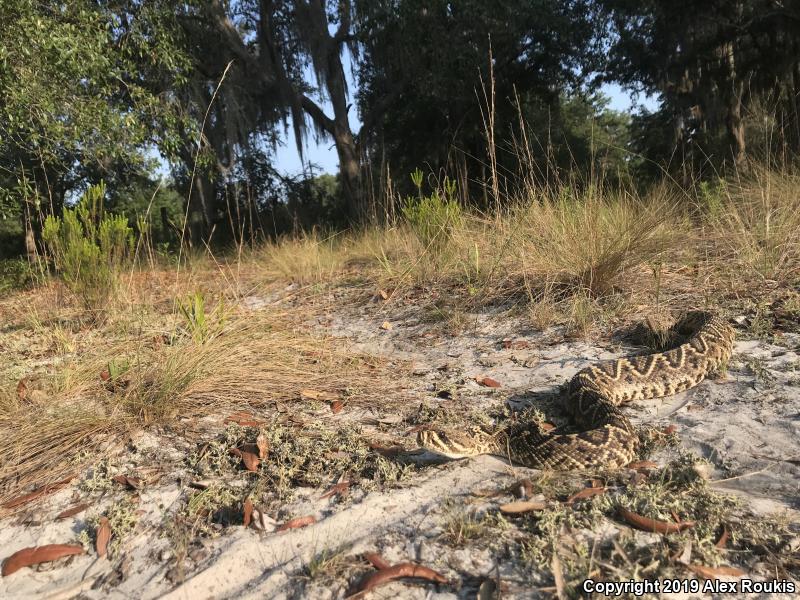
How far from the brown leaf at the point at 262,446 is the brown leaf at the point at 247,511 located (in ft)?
1.29

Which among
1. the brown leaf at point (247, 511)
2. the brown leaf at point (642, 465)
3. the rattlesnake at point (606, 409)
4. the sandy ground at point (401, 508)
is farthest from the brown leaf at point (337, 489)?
the brown leaf at point (642, 465)

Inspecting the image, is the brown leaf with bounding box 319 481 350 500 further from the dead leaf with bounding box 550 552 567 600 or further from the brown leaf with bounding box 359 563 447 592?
the dead leaf with bounding box 550 552 567 600

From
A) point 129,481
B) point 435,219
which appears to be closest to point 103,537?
point 129,481

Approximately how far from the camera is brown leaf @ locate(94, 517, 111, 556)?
2.13m

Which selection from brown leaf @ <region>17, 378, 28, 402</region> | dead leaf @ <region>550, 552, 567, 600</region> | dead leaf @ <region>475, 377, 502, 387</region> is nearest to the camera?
dead leaf @ <region>550, 552, 567, 600</region>

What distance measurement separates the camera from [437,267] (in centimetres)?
623

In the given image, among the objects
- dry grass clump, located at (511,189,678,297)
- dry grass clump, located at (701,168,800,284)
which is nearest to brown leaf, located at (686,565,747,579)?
dry grass clump, located at (511,189,678,297)

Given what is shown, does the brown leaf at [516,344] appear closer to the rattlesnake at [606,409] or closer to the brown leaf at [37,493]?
the rattlesnake at [606,409]

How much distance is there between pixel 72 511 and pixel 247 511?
0.81 m

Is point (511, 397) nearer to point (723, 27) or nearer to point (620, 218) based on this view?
point (620, 218)

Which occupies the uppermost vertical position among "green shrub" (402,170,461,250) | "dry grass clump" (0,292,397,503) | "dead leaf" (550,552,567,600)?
"green shrub" (402,170,461,250)

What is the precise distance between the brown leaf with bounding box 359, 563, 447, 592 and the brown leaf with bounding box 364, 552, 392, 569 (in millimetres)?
31

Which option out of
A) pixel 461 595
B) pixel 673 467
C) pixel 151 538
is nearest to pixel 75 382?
pixel 151 538

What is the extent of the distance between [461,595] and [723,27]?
16.1 metres
